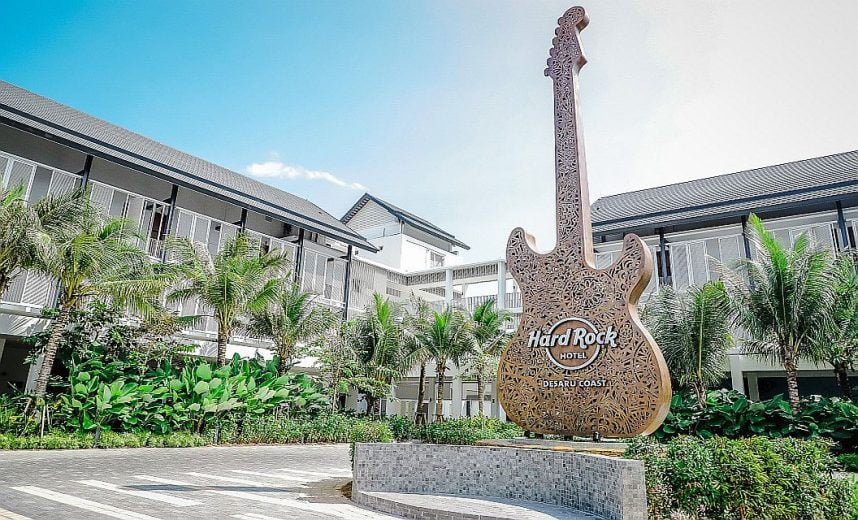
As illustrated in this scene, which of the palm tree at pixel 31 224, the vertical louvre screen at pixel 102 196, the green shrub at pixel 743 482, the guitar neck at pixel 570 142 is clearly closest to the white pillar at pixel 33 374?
the palm tree at pixel 31 224

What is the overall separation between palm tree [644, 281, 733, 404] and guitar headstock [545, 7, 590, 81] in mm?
7065

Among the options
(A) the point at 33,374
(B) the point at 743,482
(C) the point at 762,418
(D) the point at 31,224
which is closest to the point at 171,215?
(A) the point at 33,374

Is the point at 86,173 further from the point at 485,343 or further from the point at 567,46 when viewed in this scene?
the point at 485,343

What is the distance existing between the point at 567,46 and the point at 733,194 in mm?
12891

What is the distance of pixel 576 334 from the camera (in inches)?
302

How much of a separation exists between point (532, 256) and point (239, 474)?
18.8ft

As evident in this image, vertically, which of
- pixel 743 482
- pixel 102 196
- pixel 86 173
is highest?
pixel 86 173

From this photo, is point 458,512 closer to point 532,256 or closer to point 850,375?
point 532,256

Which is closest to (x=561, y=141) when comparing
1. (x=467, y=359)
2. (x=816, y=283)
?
(x=816, y=283)

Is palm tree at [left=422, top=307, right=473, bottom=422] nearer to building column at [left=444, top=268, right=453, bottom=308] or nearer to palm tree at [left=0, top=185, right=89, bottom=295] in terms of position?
building column at [left=444, top=268, right=453, bottom=308]

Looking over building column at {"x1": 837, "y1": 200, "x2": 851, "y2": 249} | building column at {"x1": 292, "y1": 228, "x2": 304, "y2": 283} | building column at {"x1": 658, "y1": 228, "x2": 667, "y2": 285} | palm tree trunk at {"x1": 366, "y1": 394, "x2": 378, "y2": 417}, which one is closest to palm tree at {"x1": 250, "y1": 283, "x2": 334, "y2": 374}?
building column at {"x1": 292, "y1": 228, "x2": 304, "y2": 283}

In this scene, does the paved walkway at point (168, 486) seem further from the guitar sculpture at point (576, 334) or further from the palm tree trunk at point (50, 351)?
the guitar sculpture at point (576, 334)

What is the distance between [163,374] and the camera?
1377cm

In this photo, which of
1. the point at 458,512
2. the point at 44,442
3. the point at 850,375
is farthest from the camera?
the point at 850,375
